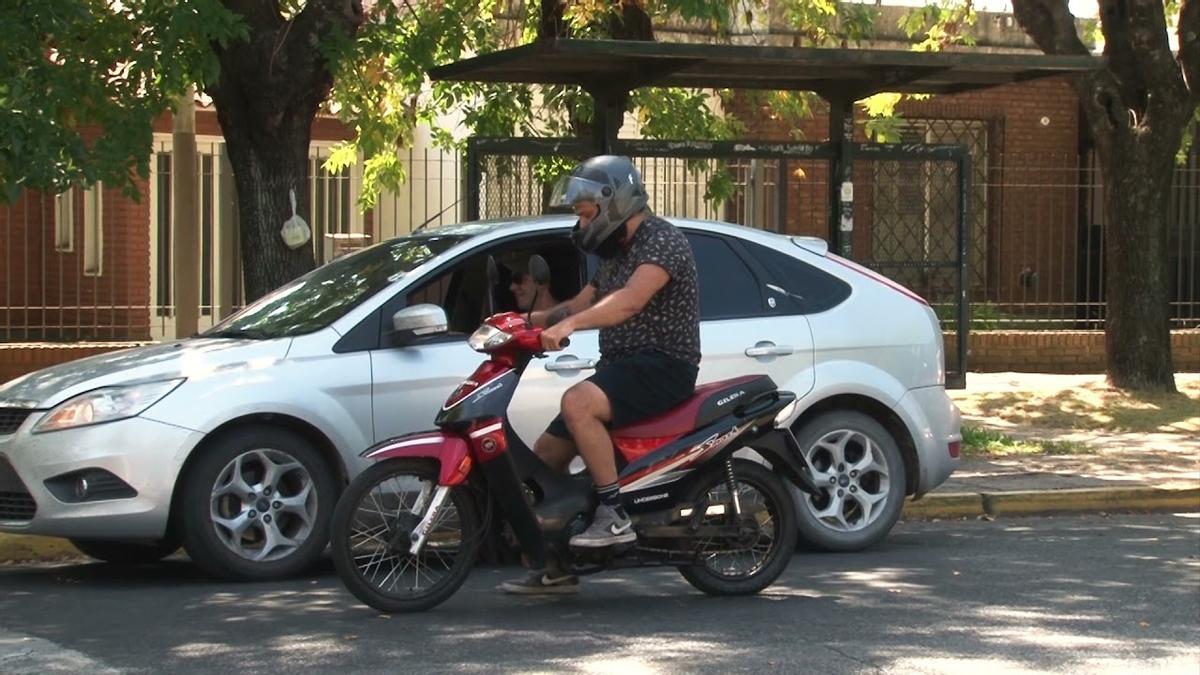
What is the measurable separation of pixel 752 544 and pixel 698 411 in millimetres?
662

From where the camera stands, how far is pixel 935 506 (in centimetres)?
1076

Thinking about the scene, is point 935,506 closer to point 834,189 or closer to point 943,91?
point 834,189

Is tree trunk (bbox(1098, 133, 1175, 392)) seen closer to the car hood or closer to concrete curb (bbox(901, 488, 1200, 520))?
concrete curb (bbox(901, 488, 1200, 520))

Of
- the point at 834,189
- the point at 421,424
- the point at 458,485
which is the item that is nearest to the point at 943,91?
the point at 834,189

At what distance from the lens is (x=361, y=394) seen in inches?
322

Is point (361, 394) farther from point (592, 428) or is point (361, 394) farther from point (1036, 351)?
point (1036, 351)

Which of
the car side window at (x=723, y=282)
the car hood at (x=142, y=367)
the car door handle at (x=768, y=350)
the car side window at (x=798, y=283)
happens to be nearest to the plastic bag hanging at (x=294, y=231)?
the car hood at (x=142, y=367)

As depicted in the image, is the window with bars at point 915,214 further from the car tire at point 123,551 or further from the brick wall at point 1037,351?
the car tire at point 123,551

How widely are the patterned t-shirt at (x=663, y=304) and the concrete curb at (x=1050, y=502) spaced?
3.70 m

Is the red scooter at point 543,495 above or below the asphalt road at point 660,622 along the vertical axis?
above

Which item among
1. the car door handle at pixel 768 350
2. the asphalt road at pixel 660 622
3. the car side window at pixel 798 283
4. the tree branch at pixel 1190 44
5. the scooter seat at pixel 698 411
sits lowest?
the asphalt road at pixel 660 622

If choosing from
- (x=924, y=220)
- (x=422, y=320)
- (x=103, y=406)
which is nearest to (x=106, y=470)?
(x=103, y=406)

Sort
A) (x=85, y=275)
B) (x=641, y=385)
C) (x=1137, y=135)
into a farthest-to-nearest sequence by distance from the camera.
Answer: (x=85, y=275), (x=1137, y=135), (x=641, y=385)

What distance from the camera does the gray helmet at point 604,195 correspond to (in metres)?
7.28
